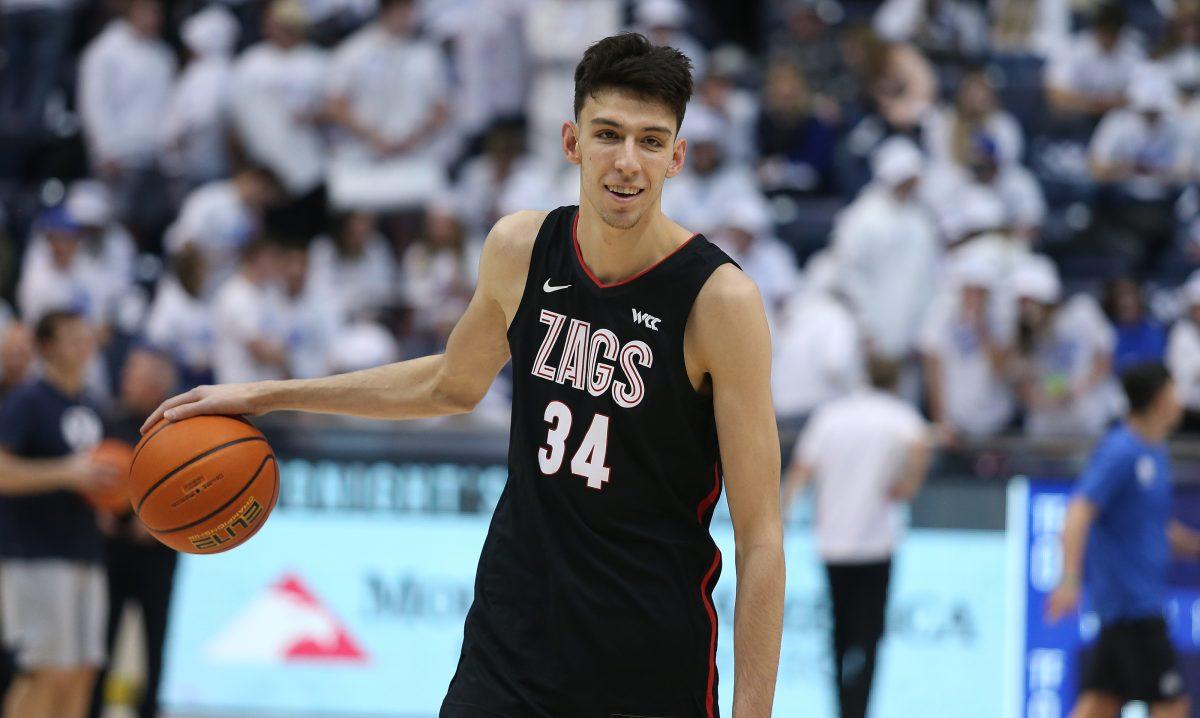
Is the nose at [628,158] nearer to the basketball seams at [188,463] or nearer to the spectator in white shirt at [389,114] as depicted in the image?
the basketball seams at [188,463]

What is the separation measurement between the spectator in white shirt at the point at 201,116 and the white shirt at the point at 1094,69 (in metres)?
6.46

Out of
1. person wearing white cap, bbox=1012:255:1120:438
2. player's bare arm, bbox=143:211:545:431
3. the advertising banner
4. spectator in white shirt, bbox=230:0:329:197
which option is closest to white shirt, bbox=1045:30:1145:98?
person wearing white cap, bbox=1012:255:1120:438

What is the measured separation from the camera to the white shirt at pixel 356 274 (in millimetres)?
11484

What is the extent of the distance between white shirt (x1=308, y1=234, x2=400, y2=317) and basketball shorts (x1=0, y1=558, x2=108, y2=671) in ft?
12.0

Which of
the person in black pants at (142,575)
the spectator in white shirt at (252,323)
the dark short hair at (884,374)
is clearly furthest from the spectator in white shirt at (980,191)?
the person in black pants at (142,575)

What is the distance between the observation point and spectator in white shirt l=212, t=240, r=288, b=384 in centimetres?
1054

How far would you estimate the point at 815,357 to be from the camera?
9867 millimetres

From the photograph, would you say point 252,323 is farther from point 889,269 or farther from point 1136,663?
point 1136,663

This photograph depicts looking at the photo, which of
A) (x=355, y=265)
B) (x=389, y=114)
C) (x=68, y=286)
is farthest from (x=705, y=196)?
(x=68, y=286)

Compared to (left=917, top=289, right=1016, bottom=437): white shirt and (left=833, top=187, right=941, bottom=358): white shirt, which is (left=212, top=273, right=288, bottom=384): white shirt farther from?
(left=917, top=289, right=1016, bottom=437): white shirt

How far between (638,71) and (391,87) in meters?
9.43

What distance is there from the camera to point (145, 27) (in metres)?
13.3

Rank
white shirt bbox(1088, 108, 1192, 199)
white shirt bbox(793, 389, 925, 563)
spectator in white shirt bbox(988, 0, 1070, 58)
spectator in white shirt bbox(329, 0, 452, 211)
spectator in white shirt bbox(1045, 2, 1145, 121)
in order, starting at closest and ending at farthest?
white shirt bbox(793, 389, 925, 563) < white shirt bbox(1088, 108, 1192, 199) < spectator in white shirt bbox(1045, 2, 1145, 121) < spectator in white shirt bbox(329, 0, 452, 211) < spectator in white shirt bbox(988, 0, 1070, 58)

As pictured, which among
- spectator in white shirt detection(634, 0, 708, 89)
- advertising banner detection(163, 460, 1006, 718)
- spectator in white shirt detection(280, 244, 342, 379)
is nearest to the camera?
advertising banner detection(163, 460, 1006, 718)
